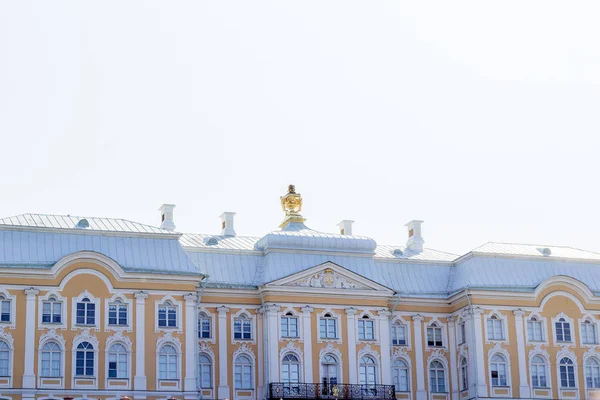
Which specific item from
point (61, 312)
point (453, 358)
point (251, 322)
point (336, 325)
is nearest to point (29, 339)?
point (61, 312)

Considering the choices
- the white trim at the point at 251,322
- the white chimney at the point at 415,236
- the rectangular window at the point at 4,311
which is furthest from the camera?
the white chimney at the point at 415,236

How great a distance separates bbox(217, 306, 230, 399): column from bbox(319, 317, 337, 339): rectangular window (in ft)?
19.1

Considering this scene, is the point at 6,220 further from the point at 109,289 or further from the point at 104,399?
the point at 104,399

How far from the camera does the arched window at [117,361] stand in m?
69.8

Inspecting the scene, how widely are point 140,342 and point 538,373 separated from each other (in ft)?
82.9

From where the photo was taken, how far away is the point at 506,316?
7812 cm

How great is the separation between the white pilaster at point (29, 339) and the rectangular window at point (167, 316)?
7219 millimetres

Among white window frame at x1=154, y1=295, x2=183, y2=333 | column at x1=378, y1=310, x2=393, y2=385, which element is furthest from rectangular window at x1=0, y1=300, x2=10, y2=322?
column at x1=378, y1=310, x2=393, y2=385

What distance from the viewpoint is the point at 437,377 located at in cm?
7900

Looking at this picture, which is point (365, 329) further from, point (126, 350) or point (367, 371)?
point (126, 350)

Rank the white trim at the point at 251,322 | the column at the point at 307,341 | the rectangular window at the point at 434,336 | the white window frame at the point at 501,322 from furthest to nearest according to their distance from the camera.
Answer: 1. the rectangular window at the point at 434,336
2. the white window frame at the point at 501,322
3. the white trim at the point at 251,322
4. the column at the point at 307,341

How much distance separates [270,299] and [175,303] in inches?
241

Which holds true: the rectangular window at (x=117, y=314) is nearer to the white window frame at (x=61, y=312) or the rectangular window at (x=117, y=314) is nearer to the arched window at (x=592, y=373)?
the white window frame at (x=61, y=312)

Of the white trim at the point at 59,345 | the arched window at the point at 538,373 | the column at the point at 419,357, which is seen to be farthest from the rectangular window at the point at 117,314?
the arched window at the point at 538,373
